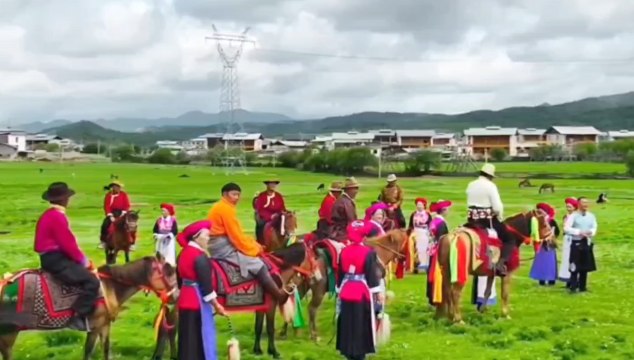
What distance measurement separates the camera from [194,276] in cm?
934

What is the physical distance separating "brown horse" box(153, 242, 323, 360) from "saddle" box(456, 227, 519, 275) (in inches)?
116

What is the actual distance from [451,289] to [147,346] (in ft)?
17.5

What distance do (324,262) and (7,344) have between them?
5149 mm

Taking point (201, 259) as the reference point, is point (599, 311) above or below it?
below

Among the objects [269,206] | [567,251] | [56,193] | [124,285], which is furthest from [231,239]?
[567,251]

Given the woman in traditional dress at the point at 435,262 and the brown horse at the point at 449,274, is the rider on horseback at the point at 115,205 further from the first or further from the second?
the brown horse at the point at 449,274

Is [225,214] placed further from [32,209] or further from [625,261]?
[32,209]

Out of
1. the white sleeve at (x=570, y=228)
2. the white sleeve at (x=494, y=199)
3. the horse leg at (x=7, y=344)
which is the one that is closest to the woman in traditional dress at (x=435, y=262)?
the white sleeve at (x=494, y=199)

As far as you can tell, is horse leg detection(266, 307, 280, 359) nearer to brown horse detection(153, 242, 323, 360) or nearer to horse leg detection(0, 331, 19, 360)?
brown horse detection(153, 242, 323, 360)

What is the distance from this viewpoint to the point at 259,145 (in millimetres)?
184750

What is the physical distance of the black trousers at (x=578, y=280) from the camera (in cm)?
1625

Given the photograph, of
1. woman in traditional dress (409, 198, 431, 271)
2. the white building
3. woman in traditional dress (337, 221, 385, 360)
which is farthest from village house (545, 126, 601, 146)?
woman in traditional dress (337, 221, 385, 360)

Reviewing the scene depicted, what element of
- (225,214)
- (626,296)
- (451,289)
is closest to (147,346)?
(225,214)

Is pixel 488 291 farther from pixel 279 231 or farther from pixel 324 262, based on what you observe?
pixel 279 231
